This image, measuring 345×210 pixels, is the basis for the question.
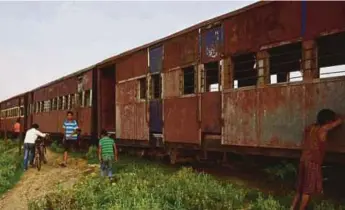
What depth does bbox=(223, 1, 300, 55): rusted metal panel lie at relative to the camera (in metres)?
7.94

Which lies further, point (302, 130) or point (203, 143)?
point (203, 143)

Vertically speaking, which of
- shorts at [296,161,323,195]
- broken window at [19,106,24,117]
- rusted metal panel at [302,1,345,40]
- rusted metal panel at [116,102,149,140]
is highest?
rusted metal panel at [302,1,345,40]

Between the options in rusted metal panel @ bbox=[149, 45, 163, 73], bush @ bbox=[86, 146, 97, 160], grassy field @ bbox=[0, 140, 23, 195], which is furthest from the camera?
bush @ bbox=[86, 146, 97, 160]

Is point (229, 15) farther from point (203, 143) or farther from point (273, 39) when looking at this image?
point (203, 143)

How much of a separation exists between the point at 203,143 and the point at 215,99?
1.25 meters

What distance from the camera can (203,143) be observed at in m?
10.7

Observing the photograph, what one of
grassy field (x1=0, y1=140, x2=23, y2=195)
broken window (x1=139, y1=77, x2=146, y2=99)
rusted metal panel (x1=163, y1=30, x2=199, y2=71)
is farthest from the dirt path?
rusted metal panel (x1=163, y1=30, x2=199, y2=71)

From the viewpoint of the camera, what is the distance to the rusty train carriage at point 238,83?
7.54m

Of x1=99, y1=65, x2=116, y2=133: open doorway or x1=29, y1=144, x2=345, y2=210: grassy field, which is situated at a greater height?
x1=99, y1=65, x2=116, y2=133: open doorway

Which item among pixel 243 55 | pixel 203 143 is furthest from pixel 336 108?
pixel 203 143

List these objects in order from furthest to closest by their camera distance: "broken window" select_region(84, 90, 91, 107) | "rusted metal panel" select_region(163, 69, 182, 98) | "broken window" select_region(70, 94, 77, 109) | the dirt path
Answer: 1. "broken window" select_region(70, 94, 77, 109)
2. "broken window" select_region(84, 90, 91, 107)
3. "rusted metal panel" select_region(163, 69, 182, 98)
4. the dirt path

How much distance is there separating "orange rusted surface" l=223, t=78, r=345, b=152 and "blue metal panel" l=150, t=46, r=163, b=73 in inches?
148

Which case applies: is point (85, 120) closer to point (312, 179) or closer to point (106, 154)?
point (106, 154)

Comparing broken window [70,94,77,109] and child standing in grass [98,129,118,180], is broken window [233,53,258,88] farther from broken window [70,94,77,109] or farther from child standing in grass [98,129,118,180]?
broken window [70,94,77,109]
